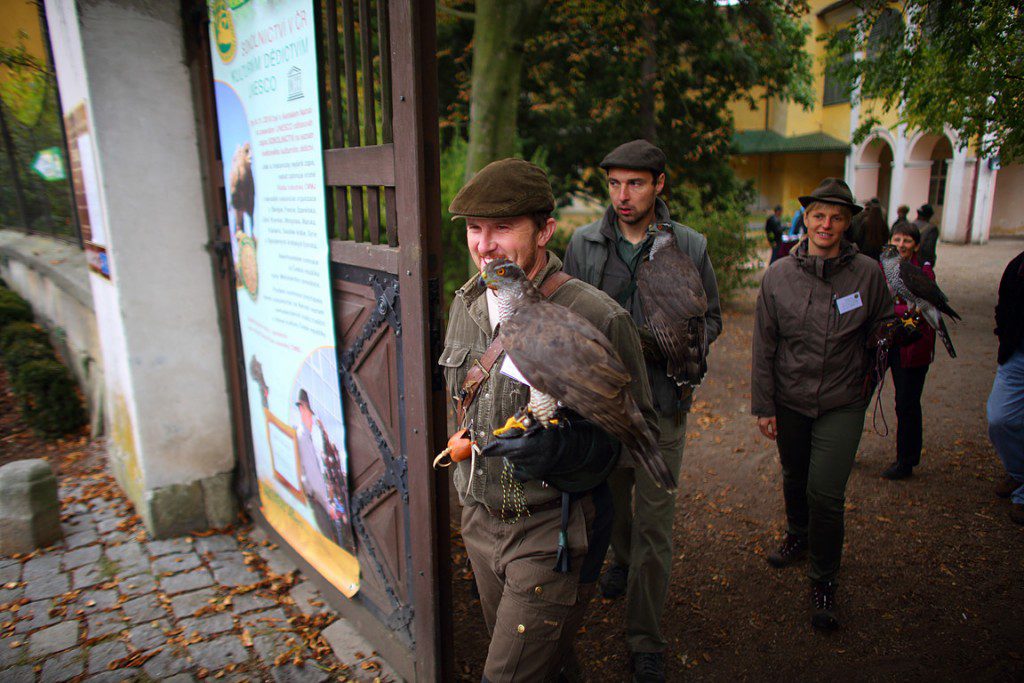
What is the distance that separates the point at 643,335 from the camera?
3.00m

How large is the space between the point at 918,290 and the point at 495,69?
5652 millimetres

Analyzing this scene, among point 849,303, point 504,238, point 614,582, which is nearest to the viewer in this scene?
point 504,238

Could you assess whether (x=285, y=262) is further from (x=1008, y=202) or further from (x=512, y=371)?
(x=1008, y=202)

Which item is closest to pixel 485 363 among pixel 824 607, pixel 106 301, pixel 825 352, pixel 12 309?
pixel 825 352

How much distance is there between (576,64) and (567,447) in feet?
45.1

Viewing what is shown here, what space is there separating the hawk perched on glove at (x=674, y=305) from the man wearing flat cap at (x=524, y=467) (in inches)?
28.4

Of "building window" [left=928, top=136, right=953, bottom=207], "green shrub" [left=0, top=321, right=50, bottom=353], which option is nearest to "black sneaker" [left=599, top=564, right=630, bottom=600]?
"green shrub" [left=0, top=321, right=50, bottom=353]

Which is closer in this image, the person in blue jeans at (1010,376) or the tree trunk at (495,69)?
the person in blue jeans at (1010,376)

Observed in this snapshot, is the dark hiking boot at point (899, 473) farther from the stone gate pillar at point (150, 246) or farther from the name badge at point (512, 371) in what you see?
the stone gate pillar at point (150, 246)

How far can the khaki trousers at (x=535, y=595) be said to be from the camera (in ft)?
7.19

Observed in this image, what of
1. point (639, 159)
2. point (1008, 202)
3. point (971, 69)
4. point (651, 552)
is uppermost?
point (971, 69)

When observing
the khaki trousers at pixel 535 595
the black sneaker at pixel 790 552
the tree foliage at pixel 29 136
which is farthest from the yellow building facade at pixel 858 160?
the tree foliage at pixel 29 136

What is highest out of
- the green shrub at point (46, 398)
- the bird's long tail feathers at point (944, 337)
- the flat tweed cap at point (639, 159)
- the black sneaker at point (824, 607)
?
the flat tweed cap at point (639, 159)

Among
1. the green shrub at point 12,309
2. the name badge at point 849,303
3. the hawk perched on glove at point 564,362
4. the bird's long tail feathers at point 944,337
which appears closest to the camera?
the hawk perched on glove at point 564,362
